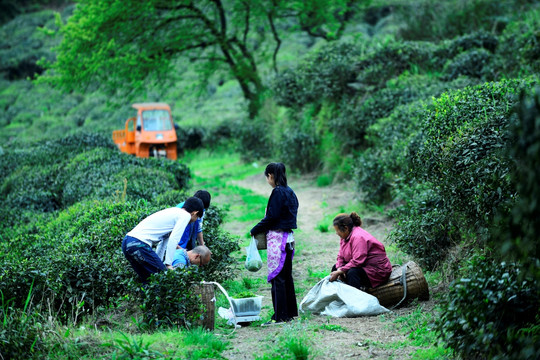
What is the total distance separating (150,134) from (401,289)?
57.4 feet

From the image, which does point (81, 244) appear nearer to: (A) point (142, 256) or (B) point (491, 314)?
(A) point (142, 256)

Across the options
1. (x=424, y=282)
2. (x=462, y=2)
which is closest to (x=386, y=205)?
(x=424, y=282)

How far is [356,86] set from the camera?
17188mm

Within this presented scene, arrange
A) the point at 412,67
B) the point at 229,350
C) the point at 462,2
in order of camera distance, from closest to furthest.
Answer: the point at 229,350 → the point at 412,67 → the point at 462,2

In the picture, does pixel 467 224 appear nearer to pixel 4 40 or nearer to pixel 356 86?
pixel 356 86

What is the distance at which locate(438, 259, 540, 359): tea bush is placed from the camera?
425cm

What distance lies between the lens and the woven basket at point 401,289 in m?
6.91

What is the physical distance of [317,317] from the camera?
22.8 ft

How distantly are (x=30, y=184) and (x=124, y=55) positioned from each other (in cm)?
1096

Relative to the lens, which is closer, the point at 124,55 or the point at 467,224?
the point at 467,224

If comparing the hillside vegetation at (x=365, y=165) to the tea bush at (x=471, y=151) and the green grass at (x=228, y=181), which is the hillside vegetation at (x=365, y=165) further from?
the green grass at (x=228, y=181)

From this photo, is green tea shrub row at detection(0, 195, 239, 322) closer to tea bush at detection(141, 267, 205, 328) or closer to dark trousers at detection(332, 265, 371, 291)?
tea bush at detection(141, 267, 205, 328)

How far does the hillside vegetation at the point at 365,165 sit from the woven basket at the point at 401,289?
0.43 metres

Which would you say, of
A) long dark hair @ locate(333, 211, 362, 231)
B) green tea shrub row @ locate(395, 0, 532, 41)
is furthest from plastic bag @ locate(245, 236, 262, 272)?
green tea shrub row @ locate(395, 0, 532, 41)
